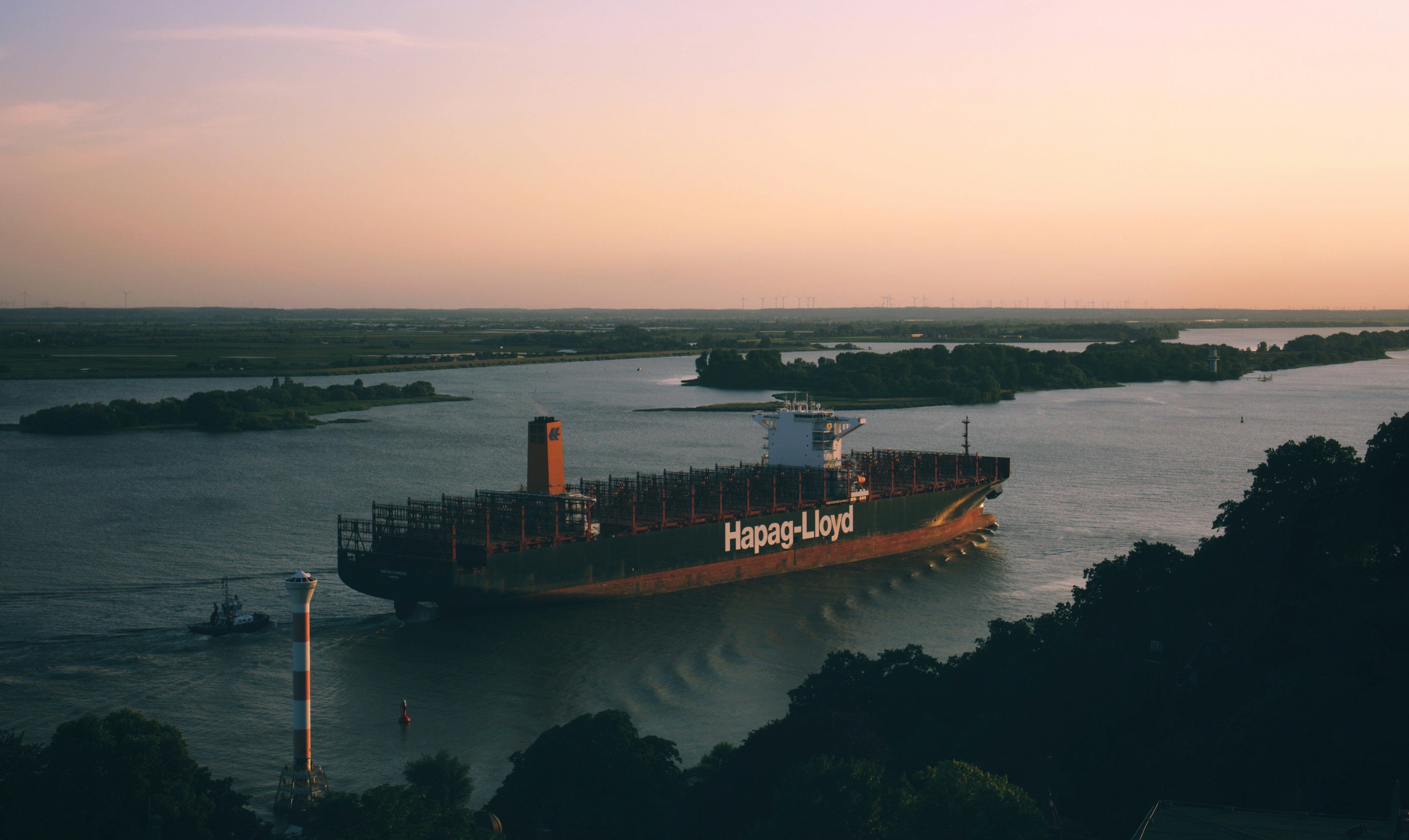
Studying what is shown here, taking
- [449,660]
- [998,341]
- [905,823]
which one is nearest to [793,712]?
[905,823]

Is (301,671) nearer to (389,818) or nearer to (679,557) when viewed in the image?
(389,818)

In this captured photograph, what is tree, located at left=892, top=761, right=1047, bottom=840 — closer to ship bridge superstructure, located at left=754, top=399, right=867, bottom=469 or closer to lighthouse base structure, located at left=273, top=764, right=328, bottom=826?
lighthouse base structure, located at left=273, top=764, right=328, bottom=826

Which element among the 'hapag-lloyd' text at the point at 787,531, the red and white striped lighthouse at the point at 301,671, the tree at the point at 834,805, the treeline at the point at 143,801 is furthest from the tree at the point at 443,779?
the 'hapag-lloyd' text at the point at 787,531

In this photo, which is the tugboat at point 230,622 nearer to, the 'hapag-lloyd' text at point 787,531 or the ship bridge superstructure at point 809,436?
the 'hapag-lloyd' text at point 787,531

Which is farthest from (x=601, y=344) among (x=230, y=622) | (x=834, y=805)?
(x=834, y=805)

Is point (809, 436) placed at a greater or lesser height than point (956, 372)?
lesser

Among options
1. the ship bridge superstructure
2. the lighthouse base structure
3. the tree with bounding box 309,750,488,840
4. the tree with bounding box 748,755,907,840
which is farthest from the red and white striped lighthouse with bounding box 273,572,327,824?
the ship bridge superstructure

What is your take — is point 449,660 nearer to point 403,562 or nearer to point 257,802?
point 403,562
